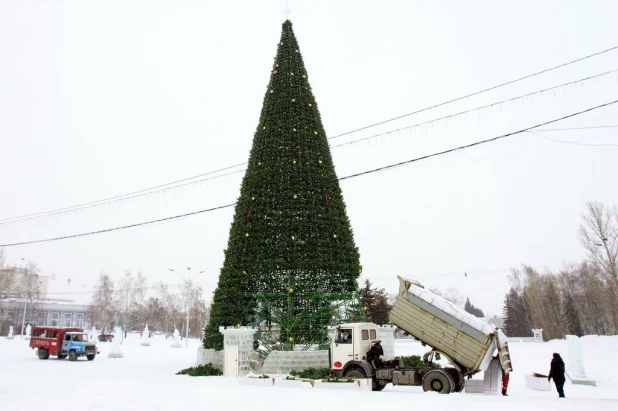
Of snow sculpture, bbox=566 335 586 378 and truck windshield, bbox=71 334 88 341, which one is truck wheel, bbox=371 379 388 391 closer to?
snow sculpture, bbox=566 335 586 378

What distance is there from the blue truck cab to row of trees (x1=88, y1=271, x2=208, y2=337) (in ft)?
147

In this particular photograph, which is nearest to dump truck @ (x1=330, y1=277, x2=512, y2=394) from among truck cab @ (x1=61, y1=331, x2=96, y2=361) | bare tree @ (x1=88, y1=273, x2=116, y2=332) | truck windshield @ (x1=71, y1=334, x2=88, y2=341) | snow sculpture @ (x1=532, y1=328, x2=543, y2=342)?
truck cab @ (x1=61, y1=331, x2=96, y2=361)

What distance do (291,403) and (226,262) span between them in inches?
346

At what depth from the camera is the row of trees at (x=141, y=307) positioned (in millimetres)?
79106

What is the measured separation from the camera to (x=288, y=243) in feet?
57.4

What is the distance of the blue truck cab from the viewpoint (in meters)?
26.1

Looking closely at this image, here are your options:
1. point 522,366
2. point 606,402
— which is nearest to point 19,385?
point 606,402

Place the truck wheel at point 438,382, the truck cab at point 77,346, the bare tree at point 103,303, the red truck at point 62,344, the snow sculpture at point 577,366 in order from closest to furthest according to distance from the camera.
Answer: the truck wheel at point 438,382
the snow sculpture at point 577,366
the truck cab at point 77,346
the red truck at point 62,344
the bare tree at point 103,303

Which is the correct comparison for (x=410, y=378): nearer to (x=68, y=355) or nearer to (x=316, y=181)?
(x=316, y=181)

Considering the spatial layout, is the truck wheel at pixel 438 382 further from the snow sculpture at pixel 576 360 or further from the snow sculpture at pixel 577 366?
the snow sculpture at pixel 576 360

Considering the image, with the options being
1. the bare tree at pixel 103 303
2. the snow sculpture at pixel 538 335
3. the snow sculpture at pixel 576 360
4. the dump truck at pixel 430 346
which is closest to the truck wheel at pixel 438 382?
the dump truck at pixel 430 346

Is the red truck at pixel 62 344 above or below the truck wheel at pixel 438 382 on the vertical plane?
below

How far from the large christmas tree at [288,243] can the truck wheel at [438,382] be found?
17.5 ft

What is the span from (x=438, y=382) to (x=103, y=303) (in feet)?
258
